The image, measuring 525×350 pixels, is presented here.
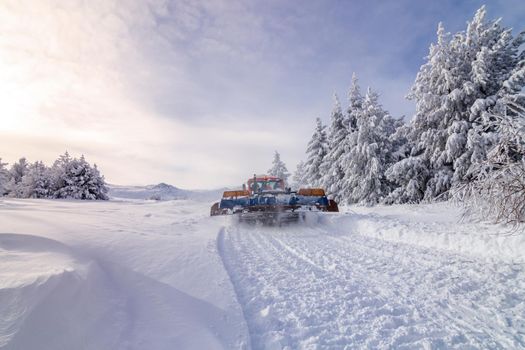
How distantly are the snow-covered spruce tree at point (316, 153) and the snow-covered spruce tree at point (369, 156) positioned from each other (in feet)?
27.1

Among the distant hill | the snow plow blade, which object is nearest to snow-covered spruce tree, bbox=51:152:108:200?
the distant hill

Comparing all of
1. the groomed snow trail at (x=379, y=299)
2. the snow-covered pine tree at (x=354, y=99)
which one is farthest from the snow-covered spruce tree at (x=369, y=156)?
the groomed snow trail at (x=379, y=299)

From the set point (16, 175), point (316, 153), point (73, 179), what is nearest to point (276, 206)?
point (316, 153)

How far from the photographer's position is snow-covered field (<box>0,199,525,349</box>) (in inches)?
94.5

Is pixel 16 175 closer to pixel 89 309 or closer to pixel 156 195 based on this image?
pixel 156 195

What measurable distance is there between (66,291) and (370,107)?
2185 cm

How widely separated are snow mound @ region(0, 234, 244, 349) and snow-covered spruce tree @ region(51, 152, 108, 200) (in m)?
35.7

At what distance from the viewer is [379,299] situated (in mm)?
3439

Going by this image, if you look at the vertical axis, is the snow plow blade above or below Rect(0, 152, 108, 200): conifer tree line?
below

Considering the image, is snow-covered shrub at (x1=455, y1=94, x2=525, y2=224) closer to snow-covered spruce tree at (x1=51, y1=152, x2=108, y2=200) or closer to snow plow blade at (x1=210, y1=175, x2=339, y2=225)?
snow plow blade at (x1=210, y1=175, x2=339, y2=225)

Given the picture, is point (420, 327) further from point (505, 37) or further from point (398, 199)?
point (505, 37)

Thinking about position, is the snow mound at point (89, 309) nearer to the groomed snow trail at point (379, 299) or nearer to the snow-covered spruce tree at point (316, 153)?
the groomed snow trail at point (379, 299)

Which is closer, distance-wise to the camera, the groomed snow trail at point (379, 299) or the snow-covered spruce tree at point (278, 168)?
the groomed snow trail at point (379, 299)

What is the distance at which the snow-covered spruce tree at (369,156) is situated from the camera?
20.6 metres
